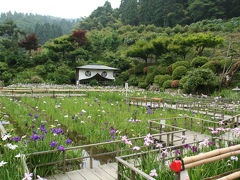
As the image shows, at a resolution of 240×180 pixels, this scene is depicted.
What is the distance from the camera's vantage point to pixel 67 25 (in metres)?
117

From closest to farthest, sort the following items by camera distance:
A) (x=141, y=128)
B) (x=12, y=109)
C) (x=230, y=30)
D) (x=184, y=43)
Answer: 1. (x=141, y=128)
2. (x=12, y=109)
3. (x=184, y=43)
4. (x=230, y=30)

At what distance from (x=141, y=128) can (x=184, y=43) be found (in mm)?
18858

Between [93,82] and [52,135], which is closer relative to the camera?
[52,135]

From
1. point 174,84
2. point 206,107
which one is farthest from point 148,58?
point 206,107

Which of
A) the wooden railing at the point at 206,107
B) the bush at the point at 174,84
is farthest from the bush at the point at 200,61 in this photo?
the wooden railing at the point at 206,107

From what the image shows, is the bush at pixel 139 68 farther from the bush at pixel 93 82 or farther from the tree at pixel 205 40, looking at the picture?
the tree at pixel 205 40

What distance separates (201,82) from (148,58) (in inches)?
672

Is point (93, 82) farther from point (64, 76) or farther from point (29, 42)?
point (29, 42)

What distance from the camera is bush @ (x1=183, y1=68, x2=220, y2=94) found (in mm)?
14898

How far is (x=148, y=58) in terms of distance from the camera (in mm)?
31281

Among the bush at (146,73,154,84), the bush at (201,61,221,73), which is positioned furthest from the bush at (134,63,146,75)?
the bush at (201,61,221,73)

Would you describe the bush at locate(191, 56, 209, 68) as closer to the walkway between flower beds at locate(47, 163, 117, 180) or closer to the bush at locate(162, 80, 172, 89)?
the bush at locate(162, 80, 172, 89)

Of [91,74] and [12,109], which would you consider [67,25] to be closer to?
[91,74]

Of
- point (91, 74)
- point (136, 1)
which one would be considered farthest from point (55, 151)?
point (136, 1)
